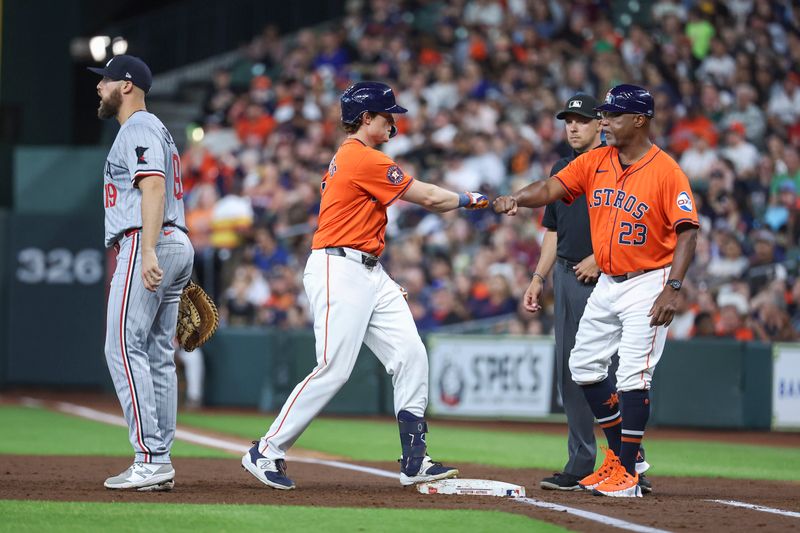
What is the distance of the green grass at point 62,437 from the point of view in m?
9.66

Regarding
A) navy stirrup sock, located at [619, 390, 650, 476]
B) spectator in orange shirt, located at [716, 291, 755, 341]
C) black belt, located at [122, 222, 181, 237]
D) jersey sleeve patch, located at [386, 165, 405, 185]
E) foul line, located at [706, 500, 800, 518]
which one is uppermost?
jersey sleeve patch, located at [386, 165, 405, 185]

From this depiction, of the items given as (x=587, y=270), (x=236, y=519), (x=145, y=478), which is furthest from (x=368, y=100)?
(x=236, y=519)

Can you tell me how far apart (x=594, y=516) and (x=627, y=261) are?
1.62 m

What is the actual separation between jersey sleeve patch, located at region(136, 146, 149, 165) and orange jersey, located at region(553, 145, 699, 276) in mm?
2506

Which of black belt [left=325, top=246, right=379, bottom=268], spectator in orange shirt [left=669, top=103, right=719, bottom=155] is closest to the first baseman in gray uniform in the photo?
black belt [left=325, top=246, right=379, bottom=268]

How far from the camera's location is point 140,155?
21.0 feet

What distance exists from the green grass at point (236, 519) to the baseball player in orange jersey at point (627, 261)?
133 cm

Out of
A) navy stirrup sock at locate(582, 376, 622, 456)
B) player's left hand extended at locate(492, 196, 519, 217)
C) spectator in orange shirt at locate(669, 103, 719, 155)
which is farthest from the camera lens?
spectator in orange shirt at locate(669, 103, 719, 155)

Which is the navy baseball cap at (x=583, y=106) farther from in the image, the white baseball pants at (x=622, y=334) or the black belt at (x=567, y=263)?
the white baseball pants at (x=622, y=334)

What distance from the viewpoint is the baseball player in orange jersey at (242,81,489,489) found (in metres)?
6.59

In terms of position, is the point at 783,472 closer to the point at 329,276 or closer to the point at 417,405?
the point at 417,405

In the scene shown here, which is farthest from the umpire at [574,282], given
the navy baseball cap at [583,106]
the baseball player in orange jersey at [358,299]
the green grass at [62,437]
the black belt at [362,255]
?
the green grass at [62,437]

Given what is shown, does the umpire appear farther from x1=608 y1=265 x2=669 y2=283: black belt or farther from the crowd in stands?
the crowd in stands

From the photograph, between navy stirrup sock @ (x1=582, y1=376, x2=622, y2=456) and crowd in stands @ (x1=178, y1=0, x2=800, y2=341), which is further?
crowd in stands @ (x1=178, y1=0, x2=800, y2=341)
